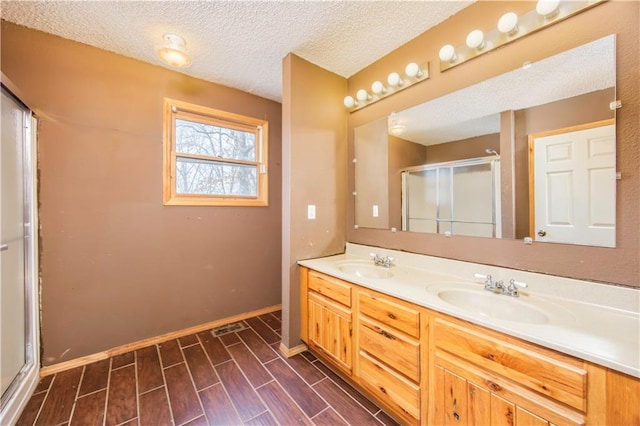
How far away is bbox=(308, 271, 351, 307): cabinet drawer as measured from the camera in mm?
1572

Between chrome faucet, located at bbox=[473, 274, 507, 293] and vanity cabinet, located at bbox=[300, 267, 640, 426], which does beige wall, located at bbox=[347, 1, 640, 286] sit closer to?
chrome faucet, located at bbox=[473, 274, 507, 293]

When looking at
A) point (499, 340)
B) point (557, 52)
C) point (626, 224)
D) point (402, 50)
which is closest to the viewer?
point (499, 340)

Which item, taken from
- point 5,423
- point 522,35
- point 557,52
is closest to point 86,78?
point 5,423

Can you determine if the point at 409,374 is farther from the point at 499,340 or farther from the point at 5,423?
the point at 5,423

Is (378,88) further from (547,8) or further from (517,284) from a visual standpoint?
(517,284)

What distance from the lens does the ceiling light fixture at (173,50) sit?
169 centimetres

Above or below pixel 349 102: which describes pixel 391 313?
below

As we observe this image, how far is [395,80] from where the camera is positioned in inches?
71.2

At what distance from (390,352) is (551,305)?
2.59ft

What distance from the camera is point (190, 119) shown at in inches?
90.4

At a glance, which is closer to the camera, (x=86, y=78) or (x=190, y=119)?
(x=86, y=78)

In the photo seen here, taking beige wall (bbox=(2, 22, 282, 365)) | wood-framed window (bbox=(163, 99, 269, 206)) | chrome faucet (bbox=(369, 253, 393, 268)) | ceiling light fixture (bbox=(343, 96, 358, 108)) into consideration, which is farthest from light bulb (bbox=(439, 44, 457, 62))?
beige wall (bbox=(2, 22, 282, 365))

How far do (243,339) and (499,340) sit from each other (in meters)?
2.00

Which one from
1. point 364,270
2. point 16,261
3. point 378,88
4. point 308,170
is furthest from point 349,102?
point 16,261
